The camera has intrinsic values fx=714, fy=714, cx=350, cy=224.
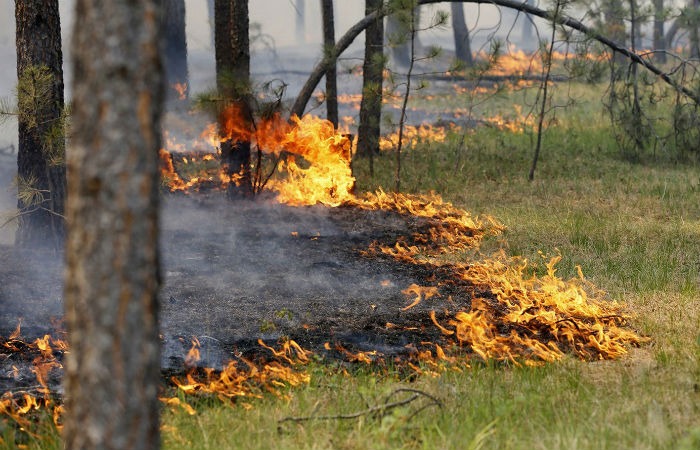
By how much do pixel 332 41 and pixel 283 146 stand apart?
10.3ft

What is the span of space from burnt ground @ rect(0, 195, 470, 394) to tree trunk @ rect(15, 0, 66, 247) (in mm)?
354

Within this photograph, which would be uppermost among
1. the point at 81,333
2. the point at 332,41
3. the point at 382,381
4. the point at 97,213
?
the point at 332,41

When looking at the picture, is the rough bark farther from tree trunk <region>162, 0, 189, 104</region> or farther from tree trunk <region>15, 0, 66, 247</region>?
tree trunk <region>162, 0, 189, 104</region>

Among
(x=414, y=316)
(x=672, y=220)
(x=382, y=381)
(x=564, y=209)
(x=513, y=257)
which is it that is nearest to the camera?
(x=382, y=381)

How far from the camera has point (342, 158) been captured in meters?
9.55

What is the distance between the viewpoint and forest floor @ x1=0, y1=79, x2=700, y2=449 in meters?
3.34

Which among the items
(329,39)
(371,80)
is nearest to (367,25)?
(329,39)

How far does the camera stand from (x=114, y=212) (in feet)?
6.93

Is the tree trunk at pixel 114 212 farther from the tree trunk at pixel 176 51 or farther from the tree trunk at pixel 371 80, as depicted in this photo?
the tree trunk at pixel 176 51

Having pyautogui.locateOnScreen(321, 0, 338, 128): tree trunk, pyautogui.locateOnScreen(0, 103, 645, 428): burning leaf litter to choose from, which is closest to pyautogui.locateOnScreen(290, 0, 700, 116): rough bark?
pyautogui.locateOnScreen(321, 0, 338, 128): tree trunk

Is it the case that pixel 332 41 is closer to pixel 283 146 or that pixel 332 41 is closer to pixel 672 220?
pixel 283 146

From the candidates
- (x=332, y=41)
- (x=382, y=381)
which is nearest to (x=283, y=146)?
(x=332, y=41)

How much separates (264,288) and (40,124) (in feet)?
8.75

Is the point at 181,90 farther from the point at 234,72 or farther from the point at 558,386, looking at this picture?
the point at 558,386
